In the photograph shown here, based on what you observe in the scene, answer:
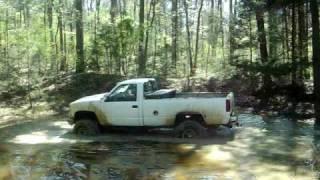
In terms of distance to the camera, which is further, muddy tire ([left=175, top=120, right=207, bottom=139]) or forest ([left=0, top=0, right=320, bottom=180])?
muddy tire ([left=175, top=120, right=207, bottom=139])

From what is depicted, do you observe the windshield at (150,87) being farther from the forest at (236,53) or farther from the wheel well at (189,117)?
the forest at (236,53)

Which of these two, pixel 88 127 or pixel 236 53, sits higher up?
pixel 236 53

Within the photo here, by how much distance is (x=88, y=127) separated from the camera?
581 inches

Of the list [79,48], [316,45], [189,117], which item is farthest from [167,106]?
[79,48]

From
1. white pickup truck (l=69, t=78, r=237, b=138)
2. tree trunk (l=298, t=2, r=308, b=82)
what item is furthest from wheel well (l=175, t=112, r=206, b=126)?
tree trunk (l=298, t=2, r=308, b=82)

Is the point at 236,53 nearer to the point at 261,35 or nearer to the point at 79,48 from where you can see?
the point at 261,35

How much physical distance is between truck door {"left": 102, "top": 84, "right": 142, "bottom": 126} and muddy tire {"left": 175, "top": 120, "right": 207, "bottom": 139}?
1286 mm

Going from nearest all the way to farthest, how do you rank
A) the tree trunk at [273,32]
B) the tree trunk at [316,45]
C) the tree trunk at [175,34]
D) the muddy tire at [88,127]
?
1. the muddy tire at [88,127]
2. the tree trunk at [316,45]
3. the tree trunk at [273,32]
4. the tree trunk at [175,34]

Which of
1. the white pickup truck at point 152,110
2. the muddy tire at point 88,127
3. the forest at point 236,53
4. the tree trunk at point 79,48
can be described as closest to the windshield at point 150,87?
the white pickup truck at point 152,110

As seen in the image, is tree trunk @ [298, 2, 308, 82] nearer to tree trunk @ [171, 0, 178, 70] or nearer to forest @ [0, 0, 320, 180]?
forest @ [0, 0, 320, 180]

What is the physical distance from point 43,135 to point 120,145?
10.6 feet

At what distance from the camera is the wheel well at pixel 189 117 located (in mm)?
13610

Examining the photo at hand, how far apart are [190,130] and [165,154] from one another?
6.24ft

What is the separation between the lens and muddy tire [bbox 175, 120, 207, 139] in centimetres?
1366
